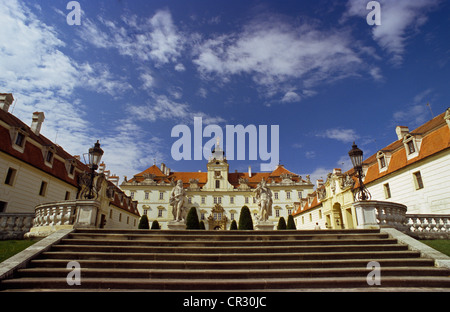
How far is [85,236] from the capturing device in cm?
902

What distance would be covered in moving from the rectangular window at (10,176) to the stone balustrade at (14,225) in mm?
7908

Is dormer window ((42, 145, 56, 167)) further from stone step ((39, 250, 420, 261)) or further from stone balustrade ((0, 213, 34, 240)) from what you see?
stone step ((39, 250, 420, 261))

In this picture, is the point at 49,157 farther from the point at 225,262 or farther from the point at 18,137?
the point at 225,262

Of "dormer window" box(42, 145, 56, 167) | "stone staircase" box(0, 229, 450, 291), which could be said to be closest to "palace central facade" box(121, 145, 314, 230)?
"dormer window" box(42, 145, 56, 167)

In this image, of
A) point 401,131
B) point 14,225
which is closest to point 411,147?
point 401,131

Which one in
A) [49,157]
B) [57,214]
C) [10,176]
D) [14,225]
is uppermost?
[49,157]

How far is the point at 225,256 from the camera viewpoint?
7359mm

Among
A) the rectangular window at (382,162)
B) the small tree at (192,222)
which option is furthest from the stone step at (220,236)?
the rectangular window at (382,162)

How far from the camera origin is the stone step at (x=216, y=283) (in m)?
5.83

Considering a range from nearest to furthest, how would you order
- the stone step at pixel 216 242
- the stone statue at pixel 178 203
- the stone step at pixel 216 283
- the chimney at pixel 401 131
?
the stone step at pixel 216 283
the stone step at pixel 216 242
the stone statue at pixel 178 203
the chimney at pixel 401 131

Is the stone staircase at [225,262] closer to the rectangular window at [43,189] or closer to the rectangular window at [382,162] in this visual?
the rectangular window at [43,189]

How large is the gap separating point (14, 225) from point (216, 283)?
10651mm
